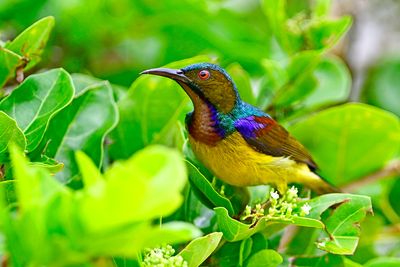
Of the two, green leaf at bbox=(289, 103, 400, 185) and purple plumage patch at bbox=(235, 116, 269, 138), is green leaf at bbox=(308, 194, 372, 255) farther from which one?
green leaf at bbox=(289, 103, 400, 185)

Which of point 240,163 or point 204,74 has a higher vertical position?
point 204,74

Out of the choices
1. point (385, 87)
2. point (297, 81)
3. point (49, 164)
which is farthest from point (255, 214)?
point (385, 87)

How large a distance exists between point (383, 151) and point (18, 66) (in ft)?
3.69

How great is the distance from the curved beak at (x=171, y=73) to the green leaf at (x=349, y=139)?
56cm

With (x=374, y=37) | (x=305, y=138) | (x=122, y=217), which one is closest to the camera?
(x=122, y=217)

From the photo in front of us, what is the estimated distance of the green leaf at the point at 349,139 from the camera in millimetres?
1953

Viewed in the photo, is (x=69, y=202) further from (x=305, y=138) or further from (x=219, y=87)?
(x=305, y=138)

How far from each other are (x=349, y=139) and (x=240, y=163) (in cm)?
Result: 55

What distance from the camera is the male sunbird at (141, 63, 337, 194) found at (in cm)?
154

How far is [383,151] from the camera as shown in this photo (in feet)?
6.73

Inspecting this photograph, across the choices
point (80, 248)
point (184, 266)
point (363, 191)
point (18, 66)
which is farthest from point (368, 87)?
point (80, 248)

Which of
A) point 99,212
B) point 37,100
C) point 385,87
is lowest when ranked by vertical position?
point 385,87

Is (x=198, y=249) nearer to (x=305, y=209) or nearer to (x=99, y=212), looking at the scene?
(x=305, y=209)

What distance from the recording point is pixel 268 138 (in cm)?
167
